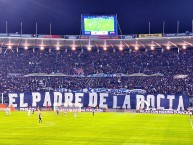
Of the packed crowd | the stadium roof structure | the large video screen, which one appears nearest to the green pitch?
the large video screen

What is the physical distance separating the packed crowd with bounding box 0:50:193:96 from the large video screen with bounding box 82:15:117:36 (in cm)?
1407

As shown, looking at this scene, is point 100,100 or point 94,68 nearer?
point 100,100

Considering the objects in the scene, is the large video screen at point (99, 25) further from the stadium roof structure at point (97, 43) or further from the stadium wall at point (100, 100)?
the stadium wall at point (100, 100)

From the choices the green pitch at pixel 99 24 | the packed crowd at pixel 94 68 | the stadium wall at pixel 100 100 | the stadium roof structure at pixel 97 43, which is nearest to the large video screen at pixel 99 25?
the green pitch at pixel 99 24

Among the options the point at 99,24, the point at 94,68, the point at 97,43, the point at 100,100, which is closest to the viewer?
the point at 100,100

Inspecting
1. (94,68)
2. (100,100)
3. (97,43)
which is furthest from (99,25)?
(94,68)

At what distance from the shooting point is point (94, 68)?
9419cm

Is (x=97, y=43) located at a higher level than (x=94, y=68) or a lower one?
higher

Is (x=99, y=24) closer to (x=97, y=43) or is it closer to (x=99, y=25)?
(x=99, y=25)

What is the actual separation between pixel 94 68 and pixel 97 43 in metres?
7.52

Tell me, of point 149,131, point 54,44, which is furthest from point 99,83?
point 149,131

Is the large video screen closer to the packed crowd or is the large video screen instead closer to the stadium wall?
the stadium wall

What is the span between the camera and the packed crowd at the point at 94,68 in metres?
85.6

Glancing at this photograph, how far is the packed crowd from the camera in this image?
8556cm
